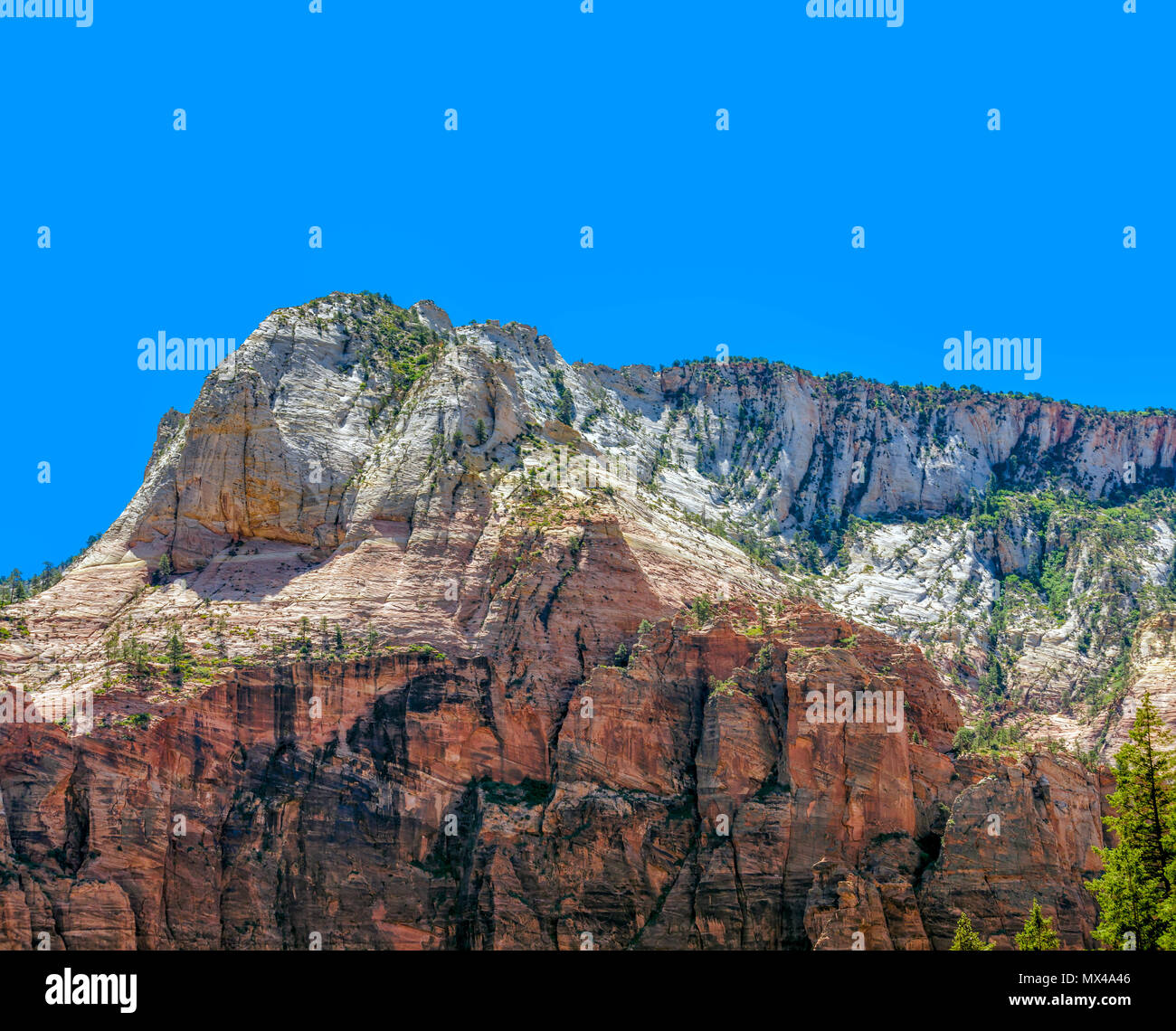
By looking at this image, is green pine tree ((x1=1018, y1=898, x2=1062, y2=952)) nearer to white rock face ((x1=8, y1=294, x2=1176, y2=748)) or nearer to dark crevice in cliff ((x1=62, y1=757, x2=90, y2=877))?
white rock face ((x1=8, y1=294, x2=1176, y2=748))

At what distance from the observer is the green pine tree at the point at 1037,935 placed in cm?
8900

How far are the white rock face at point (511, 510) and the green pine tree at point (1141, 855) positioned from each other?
48.2 meters

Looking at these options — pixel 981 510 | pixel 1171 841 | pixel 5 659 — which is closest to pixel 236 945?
pixel 5 659

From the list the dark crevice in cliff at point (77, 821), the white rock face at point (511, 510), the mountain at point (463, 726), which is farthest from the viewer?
the white rock face at point (511, 510)

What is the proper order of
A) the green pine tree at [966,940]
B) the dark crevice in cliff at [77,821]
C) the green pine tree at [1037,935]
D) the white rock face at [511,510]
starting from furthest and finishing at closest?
1. the white rock face at [511,510]
2. the dark crevice in cliff at [77,821]
3. the green pine tree at [966,940]
4. the green pine tree at [1037,935]

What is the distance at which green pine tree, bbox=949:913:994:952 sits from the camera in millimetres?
93188

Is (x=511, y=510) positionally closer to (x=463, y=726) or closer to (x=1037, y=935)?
(x=463, y=726)

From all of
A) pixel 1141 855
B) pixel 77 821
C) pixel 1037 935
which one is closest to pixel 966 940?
pixel 1037 935

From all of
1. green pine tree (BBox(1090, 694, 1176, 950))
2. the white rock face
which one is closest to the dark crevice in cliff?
the white rock face

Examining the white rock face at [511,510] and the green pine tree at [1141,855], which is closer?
the green pine tree at [1141,855]

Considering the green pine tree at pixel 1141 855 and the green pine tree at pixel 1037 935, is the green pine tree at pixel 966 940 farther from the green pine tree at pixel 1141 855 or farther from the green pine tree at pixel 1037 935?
the green pine tree at pixel 1141 855

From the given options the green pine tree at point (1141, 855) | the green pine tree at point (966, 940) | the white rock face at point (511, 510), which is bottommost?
the green pine tree at point (966, 940)

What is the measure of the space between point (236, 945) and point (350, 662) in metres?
20.8

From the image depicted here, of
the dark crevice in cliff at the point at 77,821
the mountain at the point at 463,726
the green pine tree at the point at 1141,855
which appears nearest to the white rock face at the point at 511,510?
the mountain at the point at 463,726
